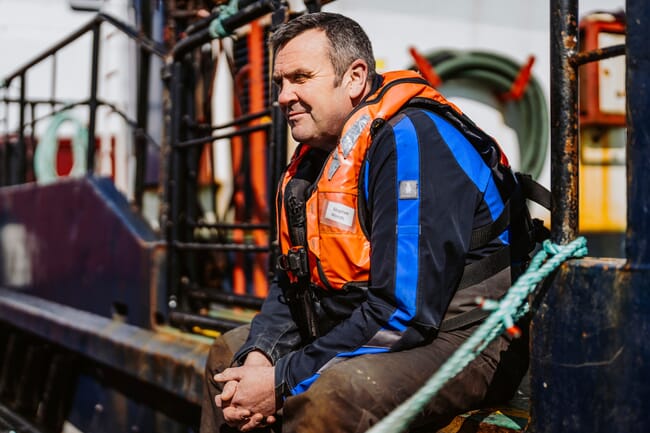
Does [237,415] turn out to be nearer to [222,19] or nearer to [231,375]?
[231,375]

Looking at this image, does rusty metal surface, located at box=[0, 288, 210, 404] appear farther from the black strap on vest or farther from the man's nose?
the man's nose

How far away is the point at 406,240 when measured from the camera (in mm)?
1766

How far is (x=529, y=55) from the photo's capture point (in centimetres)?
470

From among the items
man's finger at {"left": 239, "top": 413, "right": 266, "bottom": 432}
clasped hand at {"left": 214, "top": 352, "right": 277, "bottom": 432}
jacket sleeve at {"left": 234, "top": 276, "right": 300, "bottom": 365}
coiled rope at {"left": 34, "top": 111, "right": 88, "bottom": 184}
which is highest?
coiled rope at {"left": 34, "top": 111, "right": 88, "bottom": 184}

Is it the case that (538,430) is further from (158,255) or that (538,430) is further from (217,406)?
(158,255)

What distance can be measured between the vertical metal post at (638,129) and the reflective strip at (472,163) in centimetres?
44

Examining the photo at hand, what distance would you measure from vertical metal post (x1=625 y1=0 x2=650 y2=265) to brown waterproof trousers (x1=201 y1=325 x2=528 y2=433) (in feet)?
1.83

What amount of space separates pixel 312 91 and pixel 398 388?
863mm

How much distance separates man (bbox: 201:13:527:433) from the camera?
5.79ft

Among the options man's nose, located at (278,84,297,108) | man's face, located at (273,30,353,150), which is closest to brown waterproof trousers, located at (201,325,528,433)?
man's face, located at (273,30,353,150)

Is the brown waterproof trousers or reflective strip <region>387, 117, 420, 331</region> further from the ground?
reflective strip <region>387, 117, 420, 331</region>

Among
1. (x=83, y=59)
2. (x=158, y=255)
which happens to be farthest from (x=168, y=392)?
(x=83, y=59)

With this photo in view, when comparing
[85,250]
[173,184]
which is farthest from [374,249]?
[85,250]

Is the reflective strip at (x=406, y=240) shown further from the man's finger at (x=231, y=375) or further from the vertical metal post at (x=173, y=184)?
the vertical metal post at (x=173, y=184)
